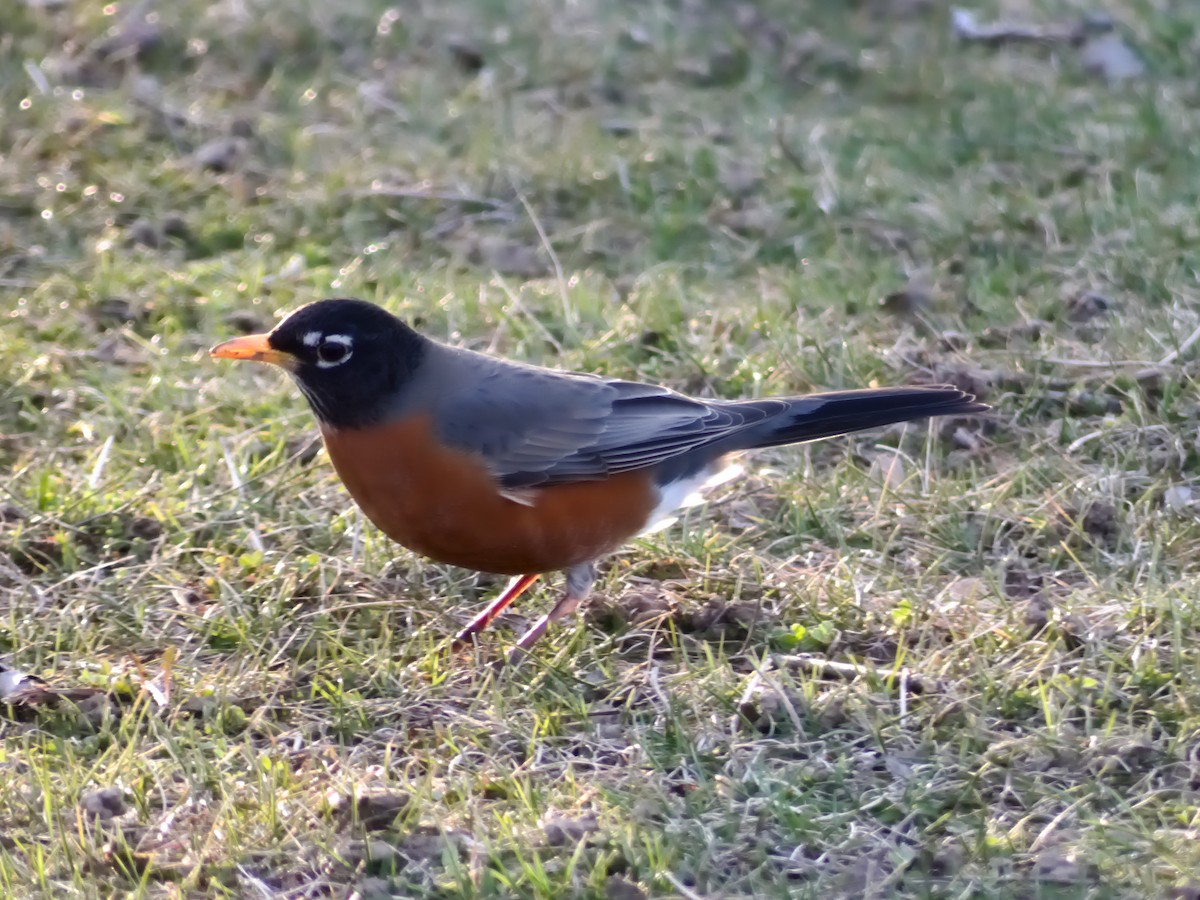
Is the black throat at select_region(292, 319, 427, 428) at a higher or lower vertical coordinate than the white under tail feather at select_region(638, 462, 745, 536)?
higher

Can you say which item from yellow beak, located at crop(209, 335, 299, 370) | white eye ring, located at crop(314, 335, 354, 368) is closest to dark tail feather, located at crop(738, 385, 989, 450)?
white eye ring, located at crop(314, 335, 354, 368)

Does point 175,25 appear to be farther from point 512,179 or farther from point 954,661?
point 954,661

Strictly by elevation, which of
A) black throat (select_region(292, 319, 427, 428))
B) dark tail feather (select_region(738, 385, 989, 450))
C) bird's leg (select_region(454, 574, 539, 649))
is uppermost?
black throat (select_region(292, 319, 427, 428))

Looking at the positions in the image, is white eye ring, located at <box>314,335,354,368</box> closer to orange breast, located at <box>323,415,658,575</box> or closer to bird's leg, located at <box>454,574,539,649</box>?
orange breast, located at <box>323,415,658,575</box>

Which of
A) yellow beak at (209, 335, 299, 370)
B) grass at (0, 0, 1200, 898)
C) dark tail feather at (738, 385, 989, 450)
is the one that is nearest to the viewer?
grass at (0, 0, 1200, 898)

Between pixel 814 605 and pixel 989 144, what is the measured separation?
12.5 feet

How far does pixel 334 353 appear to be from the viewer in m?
4.52

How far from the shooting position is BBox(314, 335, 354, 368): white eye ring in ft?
14.8

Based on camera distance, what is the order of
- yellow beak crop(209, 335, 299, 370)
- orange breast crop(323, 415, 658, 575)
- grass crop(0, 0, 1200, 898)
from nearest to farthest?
grass crop(0, 0, 1200, 898), orange breast crop(323, 415, 658, 575), yellow beak crop(209, 335, 299, 370)

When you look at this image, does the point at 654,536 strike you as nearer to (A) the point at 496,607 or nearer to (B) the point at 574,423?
(B) the point at 574,423

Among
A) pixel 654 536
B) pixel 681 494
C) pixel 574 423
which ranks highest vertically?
pixel 574 423

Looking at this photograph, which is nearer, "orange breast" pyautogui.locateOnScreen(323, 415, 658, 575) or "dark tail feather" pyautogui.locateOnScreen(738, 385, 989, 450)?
"orange breast" pyautogui.locateOnScreen(323, 415, 658, 575)

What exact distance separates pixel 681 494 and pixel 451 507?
0.84 m

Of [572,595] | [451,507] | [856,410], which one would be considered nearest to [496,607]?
[572,595]
